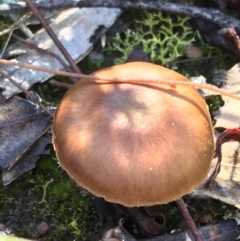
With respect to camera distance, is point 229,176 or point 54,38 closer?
point 229,176

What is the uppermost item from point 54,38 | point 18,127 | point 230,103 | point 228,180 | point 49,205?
point 54,38

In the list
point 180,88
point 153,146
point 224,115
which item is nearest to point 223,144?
point 224,115

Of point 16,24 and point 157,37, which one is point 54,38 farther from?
point 157,37

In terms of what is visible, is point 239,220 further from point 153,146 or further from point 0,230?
point 0,230

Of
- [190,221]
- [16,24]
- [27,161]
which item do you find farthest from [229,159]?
[16,24]

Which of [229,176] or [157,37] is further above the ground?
[157,37]

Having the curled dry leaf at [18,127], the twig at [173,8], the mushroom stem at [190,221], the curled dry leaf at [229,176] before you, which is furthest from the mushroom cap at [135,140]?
the twig at [173,8]

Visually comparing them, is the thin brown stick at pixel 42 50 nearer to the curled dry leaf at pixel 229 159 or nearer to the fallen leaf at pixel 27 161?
the fallen leaf at pixel 27 161

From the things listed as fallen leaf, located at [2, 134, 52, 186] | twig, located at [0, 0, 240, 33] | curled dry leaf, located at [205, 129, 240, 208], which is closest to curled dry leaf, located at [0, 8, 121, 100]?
twig, located at [0, 0, 240, 33]
